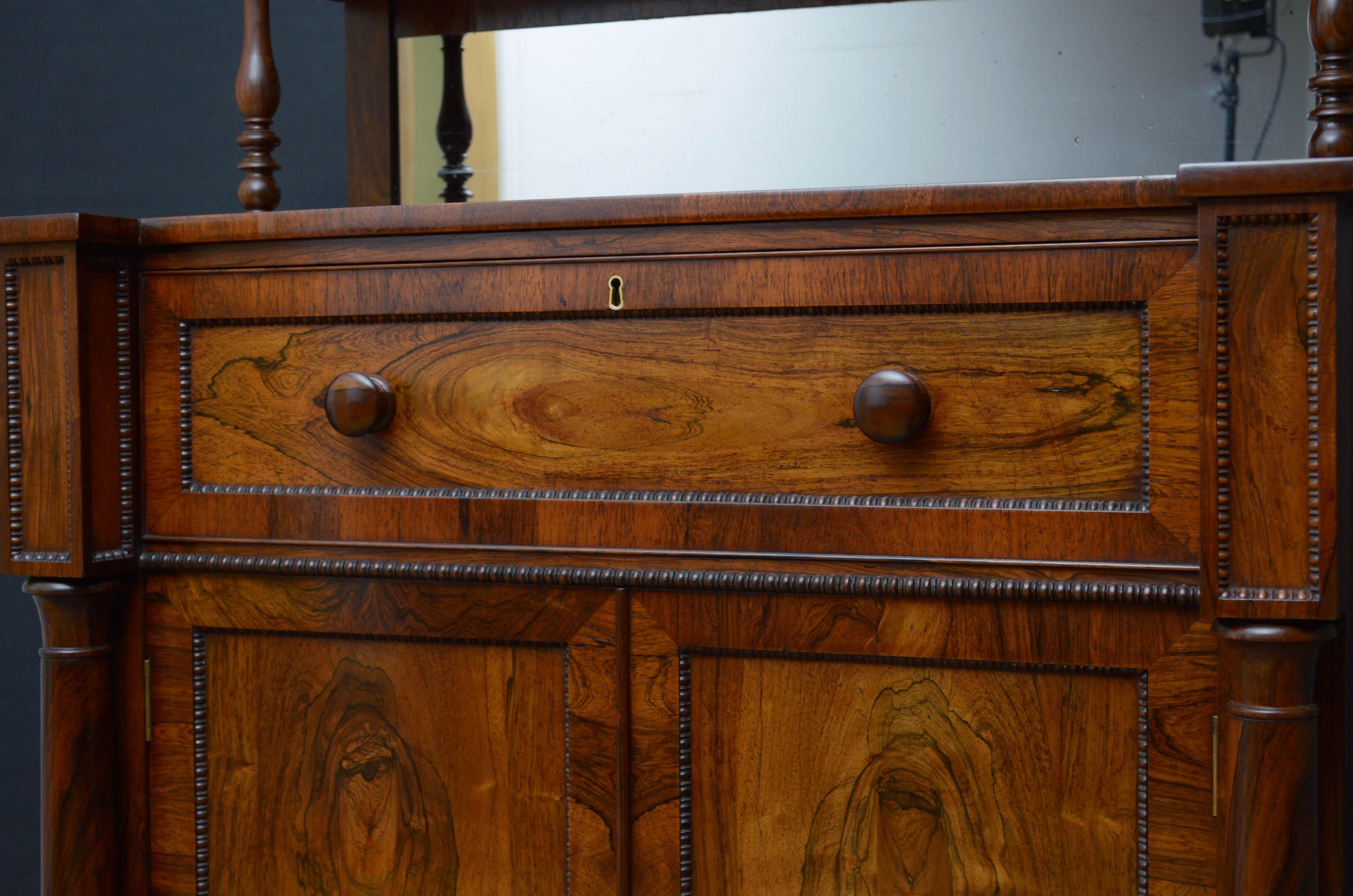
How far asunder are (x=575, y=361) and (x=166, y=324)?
29 cm

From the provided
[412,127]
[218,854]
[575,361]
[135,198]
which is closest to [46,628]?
[218,854]

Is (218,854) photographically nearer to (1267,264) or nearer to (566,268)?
(566,268)

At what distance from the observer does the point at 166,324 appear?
Answer: 0.77 m

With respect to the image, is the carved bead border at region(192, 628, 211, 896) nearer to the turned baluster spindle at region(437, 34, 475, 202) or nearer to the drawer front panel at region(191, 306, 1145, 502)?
the drawer front panel at region(191, 306, 1145, 502)

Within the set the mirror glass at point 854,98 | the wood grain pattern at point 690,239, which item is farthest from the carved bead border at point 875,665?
the mirror glass at point 854,98

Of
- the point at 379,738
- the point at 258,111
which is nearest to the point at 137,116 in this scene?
the point at 258,111

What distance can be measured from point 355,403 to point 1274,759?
555 mm

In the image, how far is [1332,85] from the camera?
671 mm

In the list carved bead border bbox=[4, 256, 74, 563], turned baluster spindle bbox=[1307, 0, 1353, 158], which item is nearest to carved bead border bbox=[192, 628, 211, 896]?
carved bead border bbox=[4, 256, 74, 563]

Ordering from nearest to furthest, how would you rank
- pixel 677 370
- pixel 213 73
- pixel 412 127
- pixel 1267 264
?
pixel 1267 264 < pixel 677 370 < pixel 412 127 < pixel 213 73

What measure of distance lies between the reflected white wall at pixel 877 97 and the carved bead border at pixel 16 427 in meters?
0.47

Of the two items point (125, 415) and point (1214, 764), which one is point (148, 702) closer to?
point (125, 415)

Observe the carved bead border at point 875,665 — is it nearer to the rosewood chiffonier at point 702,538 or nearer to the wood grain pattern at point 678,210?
the rosewood chiffonier at point 702,538

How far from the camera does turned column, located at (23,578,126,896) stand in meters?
0.76
